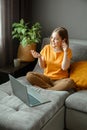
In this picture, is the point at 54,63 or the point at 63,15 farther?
the point at 63,15

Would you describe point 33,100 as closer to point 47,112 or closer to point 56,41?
point 47,112

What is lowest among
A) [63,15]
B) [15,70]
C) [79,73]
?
[15,70]

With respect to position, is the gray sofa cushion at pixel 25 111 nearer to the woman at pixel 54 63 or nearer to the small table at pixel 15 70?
the woman at pixel 54 63

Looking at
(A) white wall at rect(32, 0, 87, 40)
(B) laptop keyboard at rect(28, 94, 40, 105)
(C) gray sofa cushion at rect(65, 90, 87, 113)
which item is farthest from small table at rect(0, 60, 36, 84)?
(C) gray sofa cushion at rect(65, 90, 87, 113)

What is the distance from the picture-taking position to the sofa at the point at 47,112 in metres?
1.75

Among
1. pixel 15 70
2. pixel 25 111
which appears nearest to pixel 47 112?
pixel 25 111

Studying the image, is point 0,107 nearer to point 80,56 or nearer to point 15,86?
point 15,86

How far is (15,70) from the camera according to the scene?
9.35 feet

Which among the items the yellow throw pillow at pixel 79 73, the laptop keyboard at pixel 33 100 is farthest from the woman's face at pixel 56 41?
the laptop keyboard at pixel 33 100

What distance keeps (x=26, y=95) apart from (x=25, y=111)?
14 cm

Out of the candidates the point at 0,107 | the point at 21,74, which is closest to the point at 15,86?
the point at 0,107

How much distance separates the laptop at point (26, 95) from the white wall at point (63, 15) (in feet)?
4.31

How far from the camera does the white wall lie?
3.09 meters

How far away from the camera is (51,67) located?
2611 millimetres
